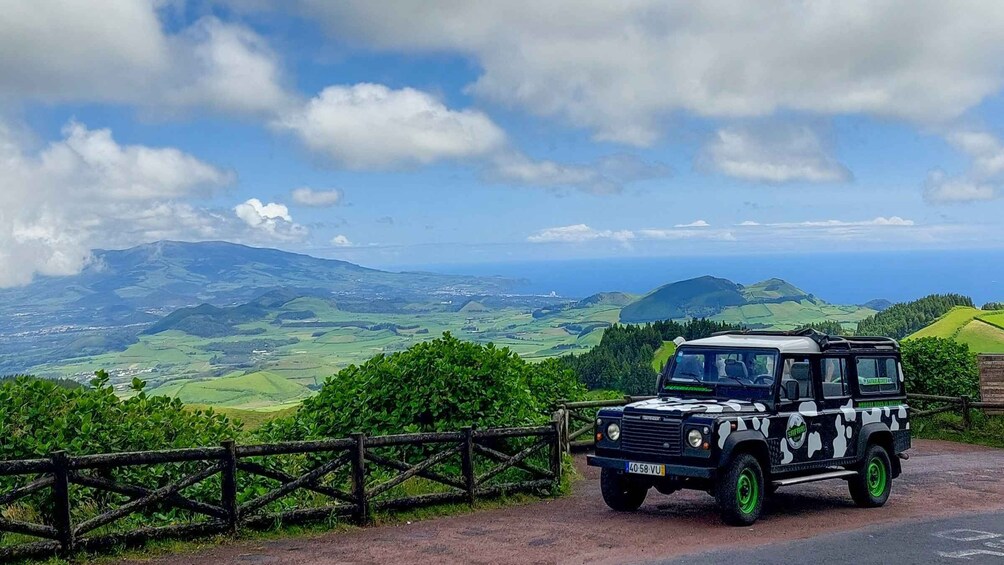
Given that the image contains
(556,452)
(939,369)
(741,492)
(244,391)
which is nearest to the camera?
(741,492)

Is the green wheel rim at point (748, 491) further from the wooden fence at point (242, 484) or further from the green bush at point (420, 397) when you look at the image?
the green bush at point (420, 397)

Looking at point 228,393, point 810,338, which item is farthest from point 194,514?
point 228,393

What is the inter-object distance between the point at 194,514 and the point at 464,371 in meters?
6.03

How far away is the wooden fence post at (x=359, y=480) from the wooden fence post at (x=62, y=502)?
401 centimetres

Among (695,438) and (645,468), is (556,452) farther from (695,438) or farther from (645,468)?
(695,438)

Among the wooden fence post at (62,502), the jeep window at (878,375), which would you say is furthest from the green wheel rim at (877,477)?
the wooden fence post at (62,502)

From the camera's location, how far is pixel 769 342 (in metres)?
15.8

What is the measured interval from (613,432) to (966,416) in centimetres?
1864

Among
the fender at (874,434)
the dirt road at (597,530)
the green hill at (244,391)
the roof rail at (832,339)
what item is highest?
the roof rail at (832,339)

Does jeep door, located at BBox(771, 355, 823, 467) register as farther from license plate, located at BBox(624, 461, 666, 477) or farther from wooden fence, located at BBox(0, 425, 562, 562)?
wooden fence, located at BBox(0, 425, 562, 562)

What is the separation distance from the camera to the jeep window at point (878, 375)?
16.9 meters

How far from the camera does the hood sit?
1451 centimetres

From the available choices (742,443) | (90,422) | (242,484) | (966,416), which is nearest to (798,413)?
(742,443)

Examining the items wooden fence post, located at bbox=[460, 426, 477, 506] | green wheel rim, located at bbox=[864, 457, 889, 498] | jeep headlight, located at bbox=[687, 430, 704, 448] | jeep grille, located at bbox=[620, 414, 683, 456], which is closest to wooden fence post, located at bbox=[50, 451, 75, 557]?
wooden fence post, located at bbox=[460, 426, 477, 506]
